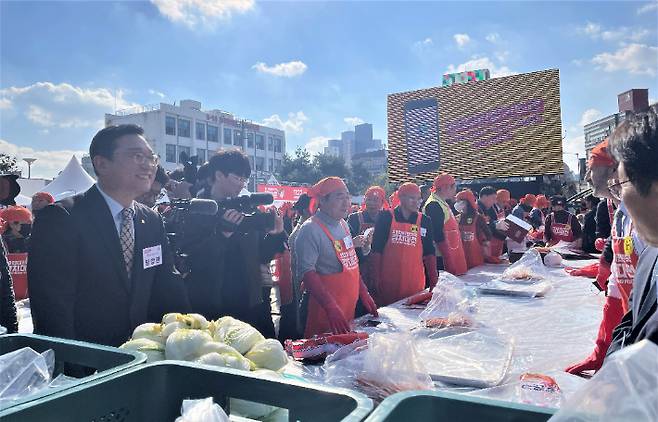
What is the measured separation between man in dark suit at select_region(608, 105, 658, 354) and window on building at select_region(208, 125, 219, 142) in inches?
2241

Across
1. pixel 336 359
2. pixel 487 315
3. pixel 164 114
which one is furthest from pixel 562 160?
pixel 164 114

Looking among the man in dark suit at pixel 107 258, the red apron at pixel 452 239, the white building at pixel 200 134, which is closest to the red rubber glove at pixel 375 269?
the red apron at pixel 452 239

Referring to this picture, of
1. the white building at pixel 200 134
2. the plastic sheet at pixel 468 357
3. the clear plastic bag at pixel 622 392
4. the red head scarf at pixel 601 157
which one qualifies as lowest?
the plastic sheet at pixel 468 357

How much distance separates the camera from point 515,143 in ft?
54.2

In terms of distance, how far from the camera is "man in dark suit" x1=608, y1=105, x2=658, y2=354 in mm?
1157

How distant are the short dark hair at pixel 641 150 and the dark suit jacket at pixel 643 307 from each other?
306 millimetres

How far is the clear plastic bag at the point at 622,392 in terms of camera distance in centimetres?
50

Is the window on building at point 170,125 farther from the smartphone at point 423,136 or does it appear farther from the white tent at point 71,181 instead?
the white tent at point 71,181

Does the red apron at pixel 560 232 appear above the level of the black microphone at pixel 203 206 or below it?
below

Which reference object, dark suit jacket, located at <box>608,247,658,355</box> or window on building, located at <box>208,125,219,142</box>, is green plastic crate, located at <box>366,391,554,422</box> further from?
window on building, located at <box>208,125,219,142</box>

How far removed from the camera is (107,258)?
1865 mm

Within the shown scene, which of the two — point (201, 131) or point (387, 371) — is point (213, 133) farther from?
point (387, 371)

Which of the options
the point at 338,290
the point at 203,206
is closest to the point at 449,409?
the point at 203,206

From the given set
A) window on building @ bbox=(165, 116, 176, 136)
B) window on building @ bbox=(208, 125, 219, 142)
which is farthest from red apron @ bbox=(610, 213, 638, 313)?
window on building @ bbox=(208, 125, 219, 142)
